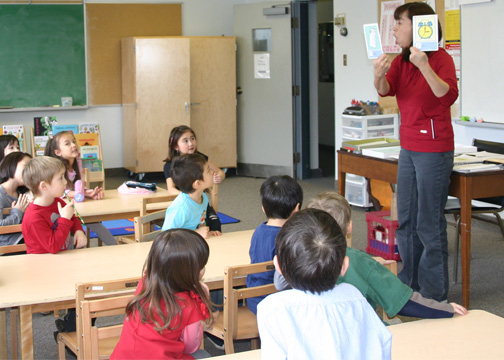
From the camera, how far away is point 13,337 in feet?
10.2

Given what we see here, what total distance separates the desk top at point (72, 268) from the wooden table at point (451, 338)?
95 cm

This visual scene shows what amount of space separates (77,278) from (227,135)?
5.95 metres

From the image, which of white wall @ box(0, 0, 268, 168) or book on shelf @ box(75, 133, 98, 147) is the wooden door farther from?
book on shelf @ box(75, 133, 98, 147)

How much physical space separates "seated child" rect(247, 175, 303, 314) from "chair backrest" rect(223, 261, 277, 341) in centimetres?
21

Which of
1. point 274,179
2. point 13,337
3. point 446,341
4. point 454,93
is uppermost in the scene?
point 454,93

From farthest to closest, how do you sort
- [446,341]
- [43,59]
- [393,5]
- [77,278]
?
[43,59] < [393,5] < [77,278] < [446,341]

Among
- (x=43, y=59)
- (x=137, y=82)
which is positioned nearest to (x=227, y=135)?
(x=137, y=82)

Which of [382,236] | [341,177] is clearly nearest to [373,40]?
[341,177]

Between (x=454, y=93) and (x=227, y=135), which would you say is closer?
(x=454, y=93)

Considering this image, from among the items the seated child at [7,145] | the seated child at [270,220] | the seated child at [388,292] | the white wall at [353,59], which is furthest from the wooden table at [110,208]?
the white wall at [353,59]

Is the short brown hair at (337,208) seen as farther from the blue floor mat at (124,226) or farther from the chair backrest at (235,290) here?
the blue floor mat at (124,226)

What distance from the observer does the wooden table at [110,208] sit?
397cm

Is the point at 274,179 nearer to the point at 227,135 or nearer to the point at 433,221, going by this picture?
the point at 433,221

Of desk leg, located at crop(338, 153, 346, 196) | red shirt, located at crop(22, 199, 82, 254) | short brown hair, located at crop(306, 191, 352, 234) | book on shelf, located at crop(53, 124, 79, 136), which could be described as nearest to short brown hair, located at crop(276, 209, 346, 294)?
short brown hair, located at crop(306, 191, 352, 234)
